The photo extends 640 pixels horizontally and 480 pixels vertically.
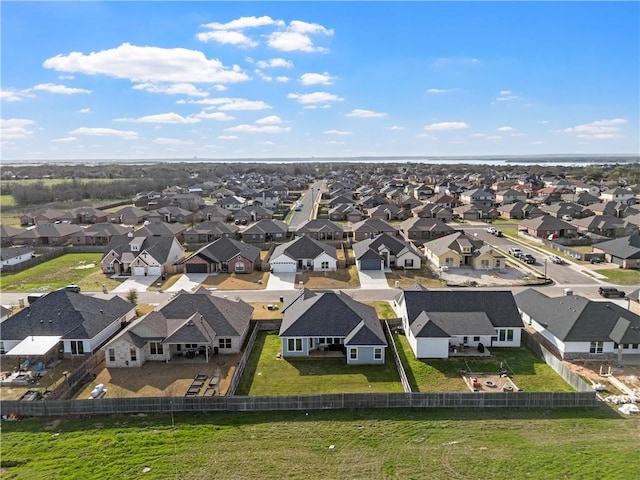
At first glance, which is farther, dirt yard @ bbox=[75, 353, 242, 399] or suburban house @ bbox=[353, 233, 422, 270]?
suburban house @ bbox=[353, 233, 422, 270]

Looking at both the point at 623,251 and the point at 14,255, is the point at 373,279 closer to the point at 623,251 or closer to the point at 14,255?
the point at 623,251

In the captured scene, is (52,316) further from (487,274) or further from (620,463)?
(487,274)

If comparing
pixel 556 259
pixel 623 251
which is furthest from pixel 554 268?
pixel 623 251

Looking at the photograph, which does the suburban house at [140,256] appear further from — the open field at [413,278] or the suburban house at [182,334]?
the open field at [413,278]

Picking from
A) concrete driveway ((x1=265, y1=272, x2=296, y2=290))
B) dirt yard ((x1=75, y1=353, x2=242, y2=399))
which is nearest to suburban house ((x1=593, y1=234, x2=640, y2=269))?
concrete driveway ((x1=265, y1=272, x2=296, y2=290))

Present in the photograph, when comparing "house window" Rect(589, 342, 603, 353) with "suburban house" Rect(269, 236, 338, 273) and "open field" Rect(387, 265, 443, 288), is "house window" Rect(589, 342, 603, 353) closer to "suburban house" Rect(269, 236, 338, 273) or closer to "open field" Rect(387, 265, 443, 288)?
"open field" Rect(387, 265, 443, 288)

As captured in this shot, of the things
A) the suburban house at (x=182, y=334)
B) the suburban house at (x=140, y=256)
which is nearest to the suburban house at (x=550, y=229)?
the suburban house at (x=140, y=256)

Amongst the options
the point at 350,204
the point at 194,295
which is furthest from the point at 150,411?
the point at 350,204
